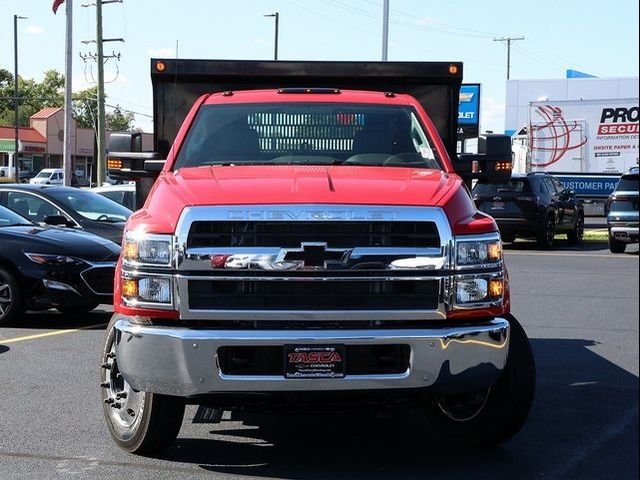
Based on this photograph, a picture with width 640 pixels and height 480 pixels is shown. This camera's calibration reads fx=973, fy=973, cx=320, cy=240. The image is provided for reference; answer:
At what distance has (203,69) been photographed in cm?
804

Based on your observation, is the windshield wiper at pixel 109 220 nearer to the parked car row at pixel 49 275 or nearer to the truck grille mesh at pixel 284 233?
the parked car row at pixel 49 275

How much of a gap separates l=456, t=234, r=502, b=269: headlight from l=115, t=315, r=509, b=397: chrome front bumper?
0.31 m

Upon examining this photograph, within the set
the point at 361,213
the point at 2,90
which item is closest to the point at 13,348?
the point at 361,213

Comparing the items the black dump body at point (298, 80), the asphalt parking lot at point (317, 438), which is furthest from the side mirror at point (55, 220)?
the black dump body at point (298, 80)

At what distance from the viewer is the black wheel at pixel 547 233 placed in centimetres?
2183

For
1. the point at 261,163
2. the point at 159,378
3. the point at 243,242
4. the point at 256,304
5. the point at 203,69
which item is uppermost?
the point at 203,69

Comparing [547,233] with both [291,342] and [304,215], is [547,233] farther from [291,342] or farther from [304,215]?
[291,342]

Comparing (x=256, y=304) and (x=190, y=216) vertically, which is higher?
(x=190, y=216)

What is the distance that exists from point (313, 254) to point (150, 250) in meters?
0.79

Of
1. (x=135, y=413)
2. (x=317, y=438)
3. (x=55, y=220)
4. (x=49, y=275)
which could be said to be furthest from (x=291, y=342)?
(x=55, y=220)

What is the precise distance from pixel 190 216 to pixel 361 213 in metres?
0.82

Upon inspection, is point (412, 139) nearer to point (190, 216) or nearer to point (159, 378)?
point (190, 216)

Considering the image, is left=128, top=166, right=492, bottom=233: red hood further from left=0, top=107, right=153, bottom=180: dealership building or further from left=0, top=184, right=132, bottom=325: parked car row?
left=0, top=107, right=153, bottom=180: dealership building

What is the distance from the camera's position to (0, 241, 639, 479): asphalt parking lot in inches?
200
